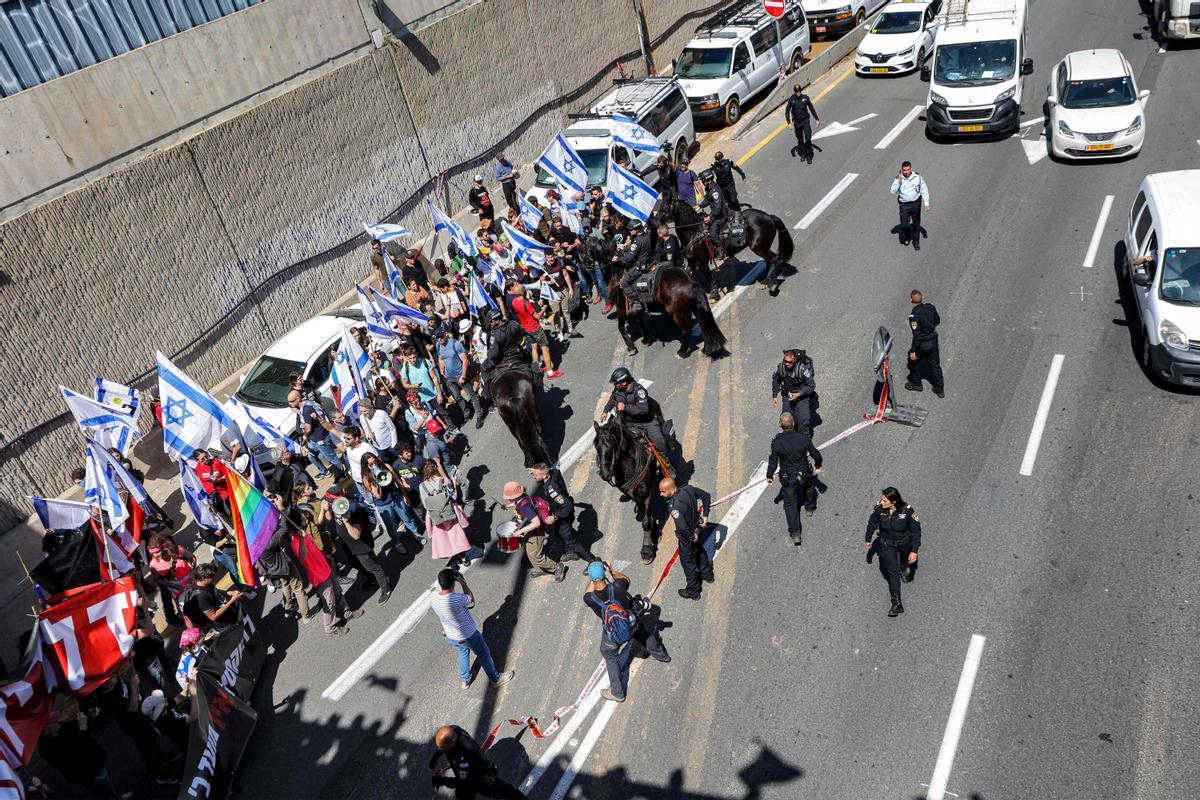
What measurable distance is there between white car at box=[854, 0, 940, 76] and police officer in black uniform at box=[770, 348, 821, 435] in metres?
16.6

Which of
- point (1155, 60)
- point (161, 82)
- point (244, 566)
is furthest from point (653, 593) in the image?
point (1155, 60)

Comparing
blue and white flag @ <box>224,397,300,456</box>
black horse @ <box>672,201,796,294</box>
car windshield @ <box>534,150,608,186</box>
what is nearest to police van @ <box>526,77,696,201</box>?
car windshield @ <box>534,150,608,186</box>

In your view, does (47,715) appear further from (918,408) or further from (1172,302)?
(1172,302)

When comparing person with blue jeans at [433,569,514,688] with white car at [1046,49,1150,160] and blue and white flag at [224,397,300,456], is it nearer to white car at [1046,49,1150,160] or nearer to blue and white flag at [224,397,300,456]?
blue and white flag at [224,397,300,456]

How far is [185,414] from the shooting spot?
1119cm

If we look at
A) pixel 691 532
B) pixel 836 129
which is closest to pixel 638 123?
pixel 836 129

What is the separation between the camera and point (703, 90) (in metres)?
22.6

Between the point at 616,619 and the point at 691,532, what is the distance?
1390mm

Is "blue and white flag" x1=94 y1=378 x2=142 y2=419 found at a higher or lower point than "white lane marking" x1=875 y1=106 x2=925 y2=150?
higher

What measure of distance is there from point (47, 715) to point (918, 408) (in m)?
10.4

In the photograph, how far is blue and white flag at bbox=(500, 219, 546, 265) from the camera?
14602mm

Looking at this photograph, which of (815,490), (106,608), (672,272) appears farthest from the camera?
(672,272)

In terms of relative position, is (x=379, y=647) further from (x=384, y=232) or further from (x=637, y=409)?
(x=384, y=232)

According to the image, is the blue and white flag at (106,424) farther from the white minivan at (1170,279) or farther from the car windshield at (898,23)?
the car windshield at (898,23)
